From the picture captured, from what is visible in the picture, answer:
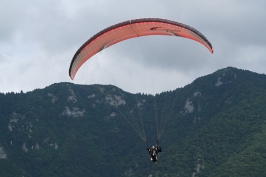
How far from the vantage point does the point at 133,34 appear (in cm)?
4138

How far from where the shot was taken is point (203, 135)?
182125mm

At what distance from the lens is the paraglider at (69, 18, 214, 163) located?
39719 mm

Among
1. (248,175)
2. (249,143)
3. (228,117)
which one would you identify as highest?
(228,117)

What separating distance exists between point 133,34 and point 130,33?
1.17ft

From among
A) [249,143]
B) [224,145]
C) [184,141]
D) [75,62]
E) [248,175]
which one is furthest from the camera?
[184,141]

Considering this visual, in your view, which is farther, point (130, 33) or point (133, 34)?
point (133, 34)

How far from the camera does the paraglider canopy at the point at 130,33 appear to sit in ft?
130

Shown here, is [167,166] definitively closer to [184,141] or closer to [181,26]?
[184,141]

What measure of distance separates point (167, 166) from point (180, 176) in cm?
606

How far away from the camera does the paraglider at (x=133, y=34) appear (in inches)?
1564

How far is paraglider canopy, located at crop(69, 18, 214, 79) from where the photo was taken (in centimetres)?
3969

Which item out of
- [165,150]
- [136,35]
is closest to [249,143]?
[165,150]

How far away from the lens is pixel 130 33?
4109cm

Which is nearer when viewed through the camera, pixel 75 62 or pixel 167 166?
pixel 75 62
